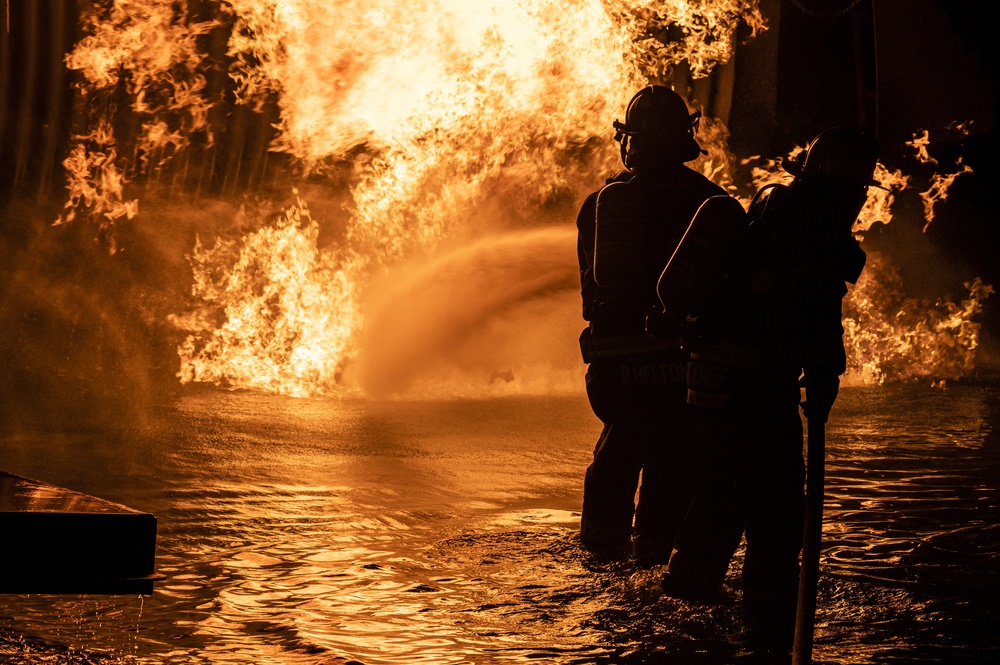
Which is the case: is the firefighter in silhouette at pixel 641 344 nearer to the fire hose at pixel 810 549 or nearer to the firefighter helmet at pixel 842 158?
the firefighter helmet at pixel 842 158

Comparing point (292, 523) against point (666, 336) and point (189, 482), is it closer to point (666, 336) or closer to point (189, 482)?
point (189, 482)

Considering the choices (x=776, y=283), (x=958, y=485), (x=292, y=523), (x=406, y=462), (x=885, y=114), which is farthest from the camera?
(x=885, y=114)

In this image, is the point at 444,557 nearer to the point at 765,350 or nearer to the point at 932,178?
the point at 765,350

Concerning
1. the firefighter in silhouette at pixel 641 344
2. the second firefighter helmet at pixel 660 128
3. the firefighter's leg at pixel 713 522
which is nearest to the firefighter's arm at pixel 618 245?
the firefighter in silhouette at pixel 641 344

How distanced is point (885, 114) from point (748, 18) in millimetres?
2570

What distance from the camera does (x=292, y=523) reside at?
6.14m

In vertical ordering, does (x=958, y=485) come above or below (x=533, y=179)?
below

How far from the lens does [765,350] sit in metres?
Answer: 4.07

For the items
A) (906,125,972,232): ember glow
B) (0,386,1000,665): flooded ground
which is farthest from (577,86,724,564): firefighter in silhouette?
(906,125,972,232): ember glow

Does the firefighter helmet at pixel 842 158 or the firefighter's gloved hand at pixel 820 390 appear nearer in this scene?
the firefighter's gloved hand at pixel 820 390

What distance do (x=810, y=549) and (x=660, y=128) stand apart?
2.12 m

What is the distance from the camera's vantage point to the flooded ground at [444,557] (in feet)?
12.9

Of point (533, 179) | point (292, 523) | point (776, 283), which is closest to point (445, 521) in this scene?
point (292, 523)

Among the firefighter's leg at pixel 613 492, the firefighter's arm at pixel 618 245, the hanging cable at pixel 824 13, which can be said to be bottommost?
the firefighter's leg at pixel 613 492
